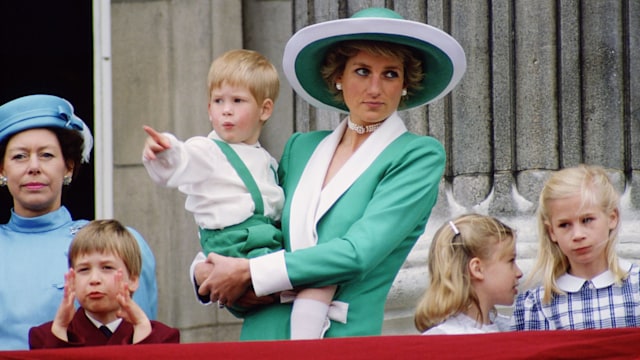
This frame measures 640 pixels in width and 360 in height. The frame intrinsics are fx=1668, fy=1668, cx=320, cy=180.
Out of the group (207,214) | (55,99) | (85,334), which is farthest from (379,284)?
(55,99)

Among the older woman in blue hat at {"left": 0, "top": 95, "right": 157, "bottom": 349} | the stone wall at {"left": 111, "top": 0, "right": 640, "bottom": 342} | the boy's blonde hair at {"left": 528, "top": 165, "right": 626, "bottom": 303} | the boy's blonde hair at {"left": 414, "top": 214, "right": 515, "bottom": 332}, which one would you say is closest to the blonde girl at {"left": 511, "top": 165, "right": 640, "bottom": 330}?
the boy's blonde hair at {"left": 528, "top": 165, "right": 626, "bottom": 303}

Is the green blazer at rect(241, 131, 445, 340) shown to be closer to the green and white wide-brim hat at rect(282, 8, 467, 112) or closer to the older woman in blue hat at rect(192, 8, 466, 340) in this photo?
the older woman in blue hat at rect(192, 8, 466, 340)

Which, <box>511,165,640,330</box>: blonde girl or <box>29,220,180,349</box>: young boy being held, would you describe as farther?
<box>511,165,640,330</box>: blonde girl

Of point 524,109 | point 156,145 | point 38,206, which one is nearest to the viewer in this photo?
point 156,145

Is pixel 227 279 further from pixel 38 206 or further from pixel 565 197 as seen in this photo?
pixel 565 197

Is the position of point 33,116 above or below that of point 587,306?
→ above

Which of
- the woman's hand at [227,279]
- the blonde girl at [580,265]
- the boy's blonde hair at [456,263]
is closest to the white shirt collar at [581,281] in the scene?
the blonde girl at [580,265]

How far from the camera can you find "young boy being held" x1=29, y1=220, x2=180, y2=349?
4.46 meters

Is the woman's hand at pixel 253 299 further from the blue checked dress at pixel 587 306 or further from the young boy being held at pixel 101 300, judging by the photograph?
the blue checked dress at pixel 587 306

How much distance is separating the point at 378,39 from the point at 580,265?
0.85 meters

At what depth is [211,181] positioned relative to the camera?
4.66 meters

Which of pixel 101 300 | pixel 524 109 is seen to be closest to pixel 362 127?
pixel 101 300

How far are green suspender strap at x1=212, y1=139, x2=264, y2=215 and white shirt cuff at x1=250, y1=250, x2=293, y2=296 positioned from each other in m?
0.22

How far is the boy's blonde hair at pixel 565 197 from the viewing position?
15.2ft
